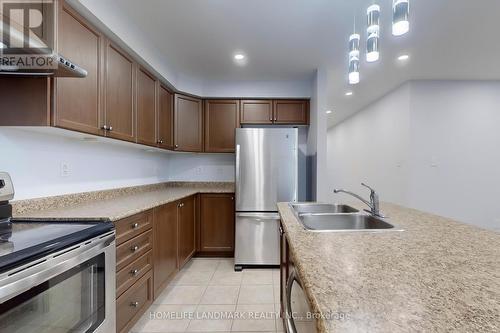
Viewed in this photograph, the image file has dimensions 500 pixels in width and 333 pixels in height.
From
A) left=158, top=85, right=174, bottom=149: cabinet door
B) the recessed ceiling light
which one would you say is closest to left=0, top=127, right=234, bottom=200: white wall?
left=158, top=85, right=174, bottom=149: cabinet door

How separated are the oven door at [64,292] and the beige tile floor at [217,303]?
0.65 meters

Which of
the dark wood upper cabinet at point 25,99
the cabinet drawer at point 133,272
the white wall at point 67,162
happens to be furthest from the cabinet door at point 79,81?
the cabinet drawer at point 133,272

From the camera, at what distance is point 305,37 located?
244cm

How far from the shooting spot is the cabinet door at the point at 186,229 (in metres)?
2.73

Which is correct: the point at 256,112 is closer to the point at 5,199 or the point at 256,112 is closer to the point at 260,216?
the point at 260,216

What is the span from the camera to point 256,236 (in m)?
3.05

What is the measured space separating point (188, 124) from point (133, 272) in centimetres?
212

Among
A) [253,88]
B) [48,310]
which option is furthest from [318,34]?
[48,310]

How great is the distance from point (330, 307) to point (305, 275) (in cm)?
17

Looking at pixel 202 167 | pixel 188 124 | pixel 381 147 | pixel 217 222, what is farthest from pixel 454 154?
pixel 188 124

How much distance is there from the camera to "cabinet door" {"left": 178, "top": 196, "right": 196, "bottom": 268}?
2732 millimetres

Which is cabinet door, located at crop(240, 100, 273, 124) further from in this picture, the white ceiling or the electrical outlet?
the electrical outlet

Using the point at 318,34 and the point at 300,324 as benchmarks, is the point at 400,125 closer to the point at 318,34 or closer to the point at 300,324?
the point at 318,34

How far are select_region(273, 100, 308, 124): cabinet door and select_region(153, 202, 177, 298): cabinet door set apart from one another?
1871 millimetres
